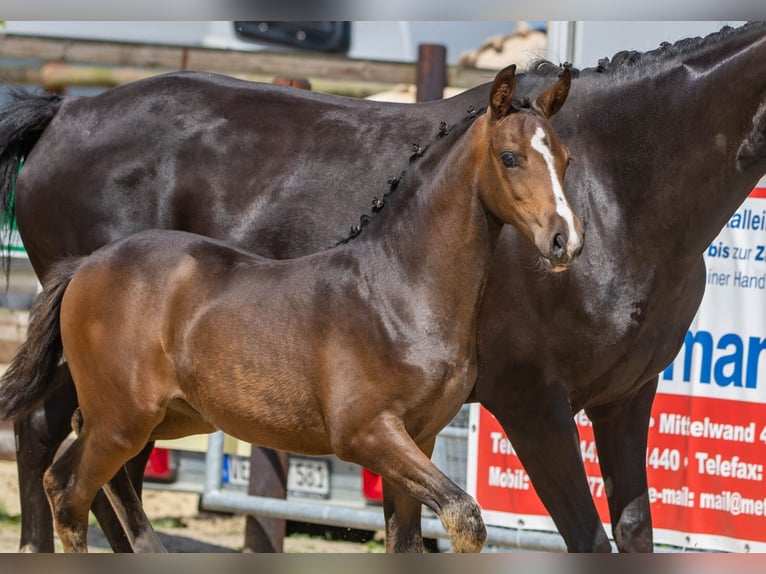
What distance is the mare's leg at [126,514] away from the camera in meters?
3.81

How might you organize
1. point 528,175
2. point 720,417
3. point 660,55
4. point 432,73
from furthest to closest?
1. point 432,73
2. point 720,417
3. point 660,55
4. point 528,175

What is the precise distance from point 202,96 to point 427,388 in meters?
1.83

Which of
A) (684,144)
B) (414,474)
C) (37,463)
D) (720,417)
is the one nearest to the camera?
(414,474)

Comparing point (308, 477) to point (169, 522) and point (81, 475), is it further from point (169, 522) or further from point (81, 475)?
point (81, 475)

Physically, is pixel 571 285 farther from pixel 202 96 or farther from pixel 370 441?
pixel 202 96

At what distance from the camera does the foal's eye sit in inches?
114

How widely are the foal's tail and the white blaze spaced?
1696mm

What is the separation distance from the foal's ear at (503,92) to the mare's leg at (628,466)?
1.26 m

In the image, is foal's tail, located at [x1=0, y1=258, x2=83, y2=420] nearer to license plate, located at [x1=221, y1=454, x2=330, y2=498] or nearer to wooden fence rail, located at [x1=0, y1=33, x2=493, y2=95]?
license plate, located at [x1=221, y1=454, x2=330, y2=498]

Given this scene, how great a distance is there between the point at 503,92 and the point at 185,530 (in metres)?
4.10

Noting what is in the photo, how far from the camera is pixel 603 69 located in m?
3.67

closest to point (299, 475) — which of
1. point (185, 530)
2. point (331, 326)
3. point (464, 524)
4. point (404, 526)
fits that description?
point (185, 530)

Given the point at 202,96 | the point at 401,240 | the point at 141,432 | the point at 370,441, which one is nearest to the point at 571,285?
the point at 401,240

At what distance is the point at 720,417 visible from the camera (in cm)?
Answer: 466
